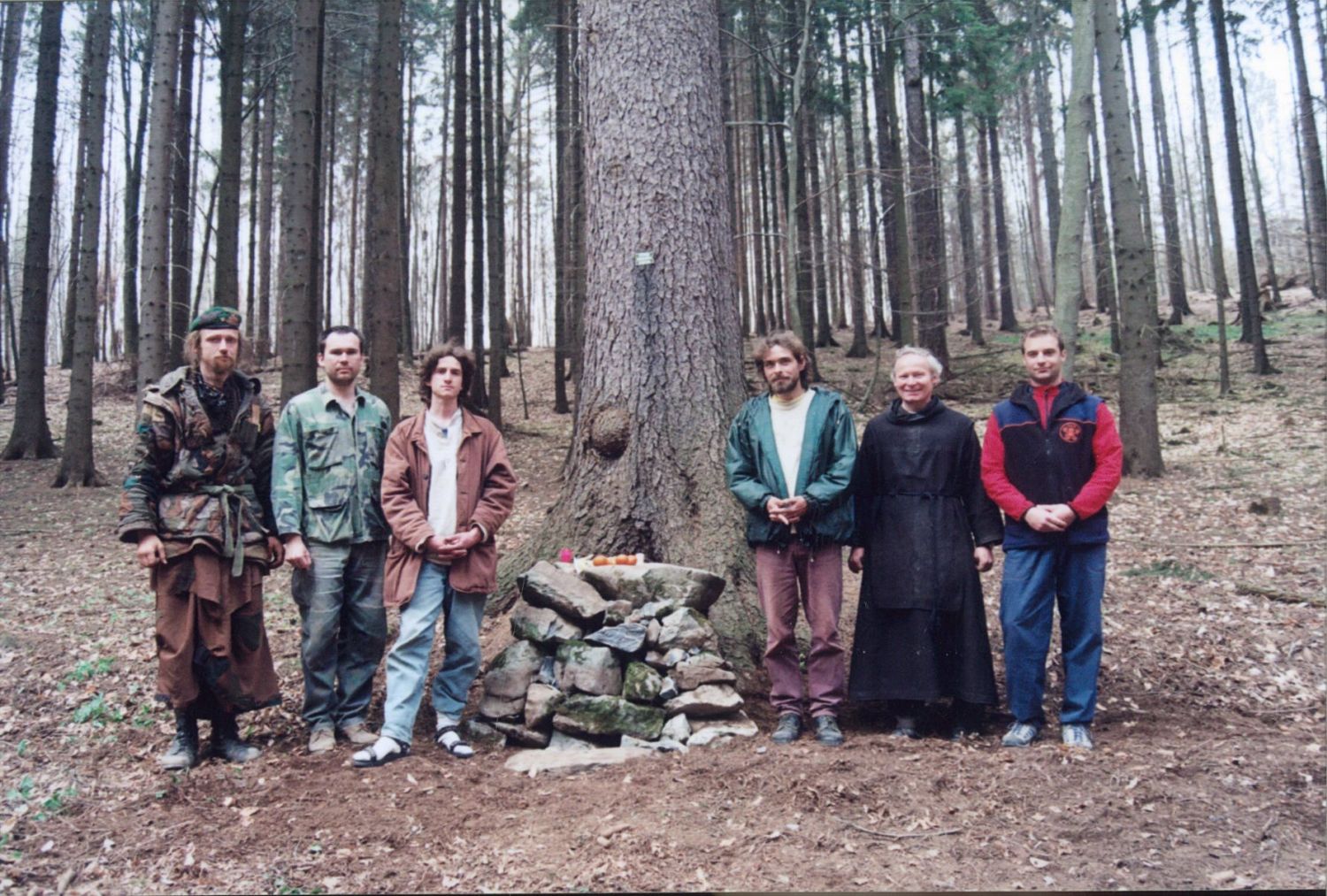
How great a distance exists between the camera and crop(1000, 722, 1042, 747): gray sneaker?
405 centimetres

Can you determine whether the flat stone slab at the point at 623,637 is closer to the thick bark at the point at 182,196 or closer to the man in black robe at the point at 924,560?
the man in black robe at the point at 924,560

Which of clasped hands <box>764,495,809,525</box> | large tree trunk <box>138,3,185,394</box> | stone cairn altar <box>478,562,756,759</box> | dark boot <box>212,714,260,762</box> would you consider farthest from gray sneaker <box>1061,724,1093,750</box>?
large tree trunk <box>138,3,185,394</box>

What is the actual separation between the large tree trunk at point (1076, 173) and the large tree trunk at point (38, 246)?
14.0 meters

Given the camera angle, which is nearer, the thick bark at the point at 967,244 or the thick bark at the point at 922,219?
the thick bark at the point at 922,219

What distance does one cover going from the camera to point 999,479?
424 cm

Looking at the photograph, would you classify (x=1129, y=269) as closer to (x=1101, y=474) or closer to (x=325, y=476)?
(x=1101, y=474)

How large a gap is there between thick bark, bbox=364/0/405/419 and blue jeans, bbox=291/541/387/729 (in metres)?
4.89

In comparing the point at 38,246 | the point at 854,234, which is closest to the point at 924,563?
the point at 38,246

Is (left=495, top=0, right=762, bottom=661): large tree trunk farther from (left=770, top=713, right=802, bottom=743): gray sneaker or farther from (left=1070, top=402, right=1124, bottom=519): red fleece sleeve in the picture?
(left=1070, top=402, right=1124, bottom=519): red fleece sleeve

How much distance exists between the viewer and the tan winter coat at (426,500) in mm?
4172

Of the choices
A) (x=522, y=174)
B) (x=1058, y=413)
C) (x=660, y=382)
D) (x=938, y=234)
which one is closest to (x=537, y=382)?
(x=938, y=234)

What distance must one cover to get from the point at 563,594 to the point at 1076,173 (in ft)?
23.2

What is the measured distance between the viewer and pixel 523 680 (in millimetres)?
4359

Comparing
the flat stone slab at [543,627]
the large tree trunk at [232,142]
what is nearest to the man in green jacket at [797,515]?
the flat stone slab at [543,627]
